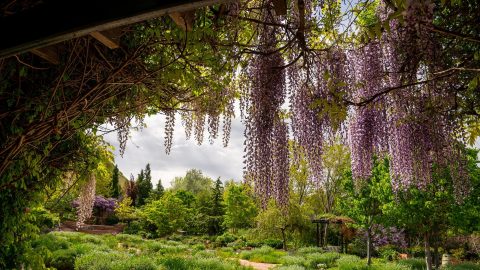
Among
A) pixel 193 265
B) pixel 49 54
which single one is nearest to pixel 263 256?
pixel 193 265

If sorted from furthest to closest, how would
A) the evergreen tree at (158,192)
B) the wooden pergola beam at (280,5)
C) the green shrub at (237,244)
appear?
the evergreen tree at (158,192) < the green shrub at (237,244) < the wooden pergola beam at (280,5)

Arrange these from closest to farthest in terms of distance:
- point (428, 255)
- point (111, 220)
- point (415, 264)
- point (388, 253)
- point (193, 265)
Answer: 1. point (193, 265)
2. point (428, 255)
3. point (415, 264)
4. point (388, 253)
5. point (111, 220)

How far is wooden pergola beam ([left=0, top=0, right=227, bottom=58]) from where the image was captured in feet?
2.99

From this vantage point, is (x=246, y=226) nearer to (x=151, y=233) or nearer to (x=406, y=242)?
(x=151, y=233)

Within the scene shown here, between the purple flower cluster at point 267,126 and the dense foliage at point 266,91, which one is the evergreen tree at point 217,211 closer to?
the dense foliage at point 266,91

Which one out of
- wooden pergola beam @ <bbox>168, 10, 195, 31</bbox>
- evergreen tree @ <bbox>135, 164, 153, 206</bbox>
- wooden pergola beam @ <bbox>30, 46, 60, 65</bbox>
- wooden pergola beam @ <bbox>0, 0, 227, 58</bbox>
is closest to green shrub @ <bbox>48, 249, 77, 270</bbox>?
wooden pergola beam @ <bbox>30, 46, 60, 65</bbox>

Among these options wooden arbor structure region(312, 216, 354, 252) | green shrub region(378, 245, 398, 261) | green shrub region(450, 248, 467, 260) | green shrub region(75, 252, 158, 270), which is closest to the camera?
green shrub region(75, 252, 158, 270)

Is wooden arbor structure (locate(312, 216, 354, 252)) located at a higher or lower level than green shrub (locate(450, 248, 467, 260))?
higher

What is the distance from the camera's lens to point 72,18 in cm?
96

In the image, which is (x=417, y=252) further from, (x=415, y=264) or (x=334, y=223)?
(x=415, y=264)

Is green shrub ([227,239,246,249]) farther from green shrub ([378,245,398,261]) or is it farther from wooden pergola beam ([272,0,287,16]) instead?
wooden pergola beam ([272,0,287,16])

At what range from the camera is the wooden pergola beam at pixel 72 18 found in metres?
0.91

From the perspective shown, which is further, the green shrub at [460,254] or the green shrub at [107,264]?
the green shrub at [460,254]

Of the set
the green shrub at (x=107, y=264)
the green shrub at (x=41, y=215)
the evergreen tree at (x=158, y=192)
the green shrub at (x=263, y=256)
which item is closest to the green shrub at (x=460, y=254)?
the green shrub at (x=263, y=256)
